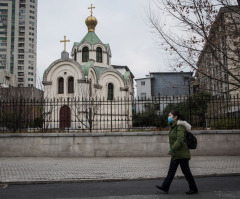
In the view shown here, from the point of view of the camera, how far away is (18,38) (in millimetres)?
90062

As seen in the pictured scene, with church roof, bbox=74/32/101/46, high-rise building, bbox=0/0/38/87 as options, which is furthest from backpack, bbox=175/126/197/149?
high-rise building, bbox=0/0/38/87

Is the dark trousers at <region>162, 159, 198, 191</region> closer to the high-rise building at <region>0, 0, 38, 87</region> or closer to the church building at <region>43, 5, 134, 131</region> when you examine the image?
the church building at <region>43, 5, 134, 131</region>

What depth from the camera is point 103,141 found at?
1273 cm

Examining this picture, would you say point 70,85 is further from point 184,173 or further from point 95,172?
point 184,173

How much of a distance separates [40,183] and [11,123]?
790 centimetres

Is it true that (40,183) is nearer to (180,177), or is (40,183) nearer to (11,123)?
(180,177)

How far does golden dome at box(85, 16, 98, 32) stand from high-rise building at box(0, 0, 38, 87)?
199 ft

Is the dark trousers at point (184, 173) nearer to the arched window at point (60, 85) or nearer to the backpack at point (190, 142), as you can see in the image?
the backpack at point (190, 142)

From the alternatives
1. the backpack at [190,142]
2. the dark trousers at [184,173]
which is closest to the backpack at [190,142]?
the backpack at [190,142]

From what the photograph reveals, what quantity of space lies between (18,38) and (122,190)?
92937 mm

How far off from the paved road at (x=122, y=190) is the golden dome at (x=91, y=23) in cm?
2808

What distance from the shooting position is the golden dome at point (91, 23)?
32.8 m

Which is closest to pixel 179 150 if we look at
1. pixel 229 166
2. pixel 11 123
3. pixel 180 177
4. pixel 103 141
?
pixel 180 177

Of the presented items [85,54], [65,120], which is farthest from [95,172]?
[85,54]
